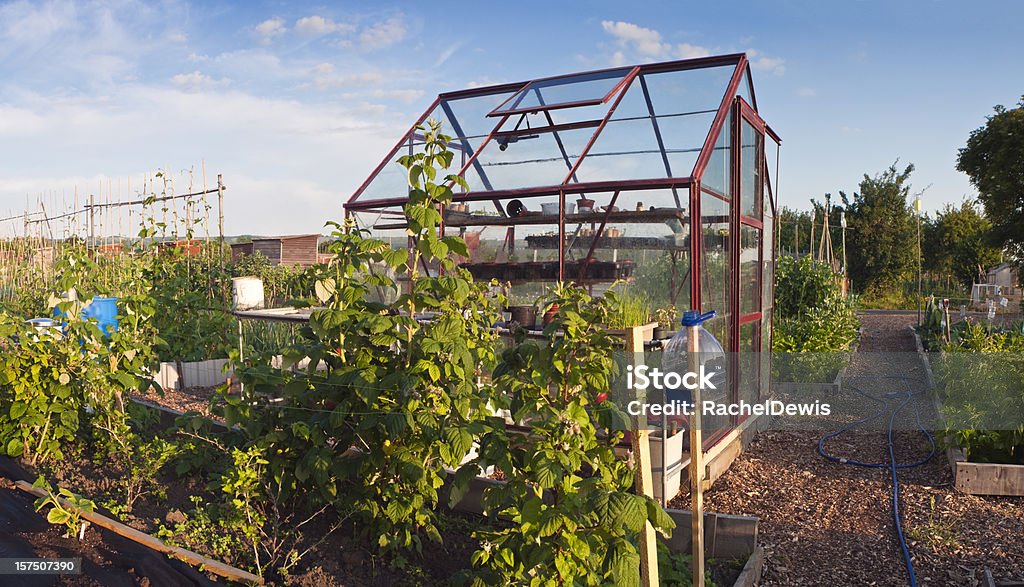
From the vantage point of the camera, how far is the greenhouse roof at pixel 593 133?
19.2 ft

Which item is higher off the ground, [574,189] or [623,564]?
[574,189]

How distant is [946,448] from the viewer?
5566mm

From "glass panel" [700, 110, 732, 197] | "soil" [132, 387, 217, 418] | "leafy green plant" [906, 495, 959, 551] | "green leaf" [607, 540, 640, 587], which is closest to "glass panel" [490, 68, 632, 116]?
"glass panel" [700, 110, 732, 197]

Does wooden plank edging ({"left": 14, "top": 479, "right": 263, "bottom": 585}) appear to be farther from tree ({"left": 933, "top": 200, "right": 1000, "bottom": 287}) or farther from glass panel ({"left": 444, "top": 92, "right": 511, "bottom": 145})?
tree ({"left": 933, "top": 200, "right": 1000, "bottom": 287})

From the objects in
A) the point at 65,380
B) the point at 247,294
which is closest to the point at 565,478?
the point at 65,380

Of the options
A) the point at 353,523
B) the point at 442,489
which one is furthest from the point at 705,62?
the point at 353,523

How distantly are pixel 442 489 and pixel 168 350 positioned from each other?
488 cm

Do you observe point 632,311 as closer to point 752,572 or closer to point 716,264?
point 716,264

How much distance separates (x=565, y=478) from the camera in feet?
→ 7.83

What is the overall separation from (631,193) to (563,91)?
1695 millimetres

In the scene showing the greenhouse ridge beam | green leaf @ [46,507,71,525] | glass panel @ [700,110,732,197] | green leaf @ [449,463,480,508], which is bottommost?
green leaf @ [46,507,71,525]

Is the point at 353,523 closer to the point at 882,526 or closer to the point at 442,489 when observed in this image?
the point at 442,489

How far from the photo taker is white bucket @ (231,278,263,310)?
7758 mm

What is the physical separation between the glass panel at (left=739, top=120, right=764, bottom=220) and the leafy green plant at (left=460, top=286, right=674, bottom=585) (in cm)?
398
